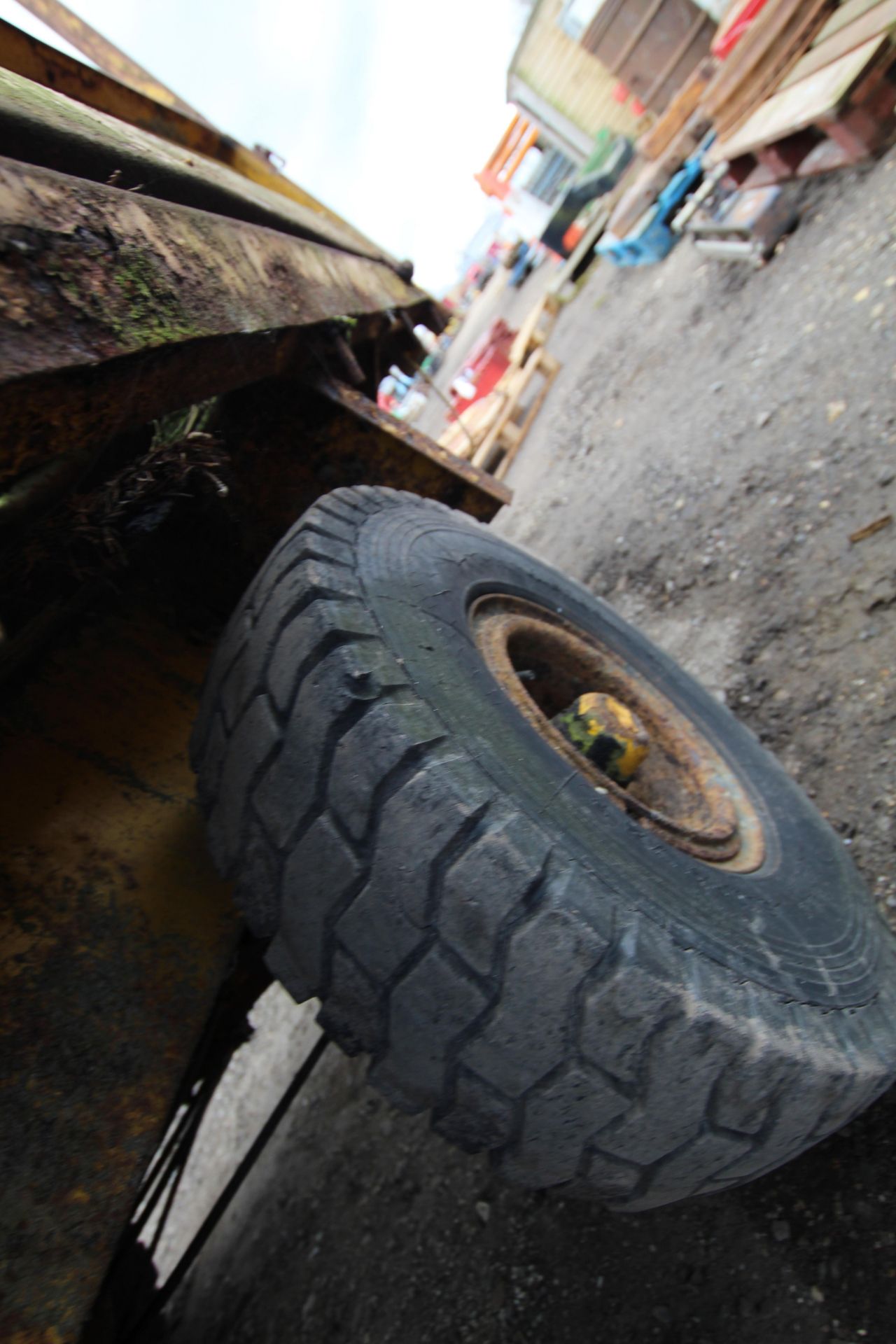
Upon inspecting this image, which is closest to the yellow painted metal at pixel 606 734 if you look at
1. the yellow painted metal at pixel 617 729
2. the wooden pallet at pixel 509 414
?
the yellow painted metal at pixel 617 729

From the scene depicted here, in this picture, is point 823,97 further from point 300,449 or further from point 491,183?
point 491,183

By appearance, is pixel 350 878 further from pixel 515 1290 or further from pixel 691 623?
pixel 691 623

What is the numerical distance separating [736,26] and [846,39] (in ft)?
7.90

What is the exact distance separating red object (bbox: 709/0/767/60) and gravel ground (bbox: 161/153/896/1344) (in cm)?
221

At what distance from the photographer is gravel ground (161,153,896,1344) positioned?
41.5 inches

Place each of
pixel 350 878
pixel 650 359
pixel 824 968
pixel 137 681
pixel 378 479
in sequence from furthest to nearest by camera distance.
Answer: pixel 650 359 < pixel 378 479 < pixel 137 681 < pixel 824 968 < pixel 350 878

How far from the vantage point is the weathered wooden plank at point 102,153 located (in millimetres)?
686

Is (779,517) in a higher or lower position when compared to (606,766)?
higher

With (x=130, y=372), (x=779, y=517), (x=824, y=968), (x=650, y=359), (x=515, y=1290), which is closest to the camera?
(x=130, y=372)

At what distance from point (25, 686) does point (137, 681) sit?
192 millimetres

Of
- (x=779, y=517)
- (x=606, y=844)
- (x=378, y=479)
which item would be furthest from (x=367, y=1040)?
(x=779, y=517)

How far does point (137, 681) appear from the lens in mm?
1316

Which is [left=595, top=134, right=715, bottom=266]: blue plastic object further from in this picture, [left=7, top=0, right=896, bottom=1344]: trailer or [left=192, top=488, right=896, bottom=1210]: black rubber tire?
[left=192, top=488, right=896, bottom=1210]: black rubber tire

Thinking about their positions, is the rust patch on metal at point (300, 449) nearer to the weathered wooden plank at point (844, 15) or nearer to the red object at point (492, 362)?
the weathered wooden plank at point (844, 15)
